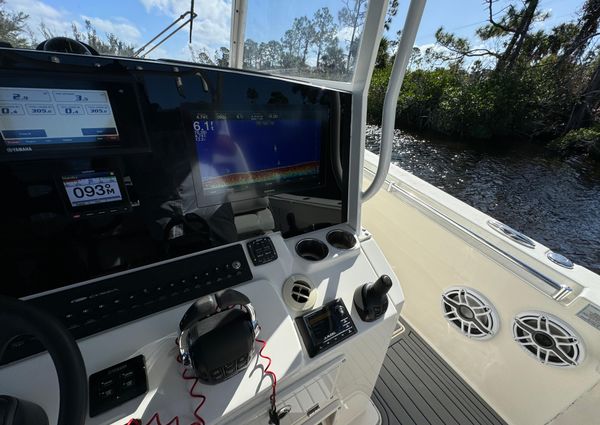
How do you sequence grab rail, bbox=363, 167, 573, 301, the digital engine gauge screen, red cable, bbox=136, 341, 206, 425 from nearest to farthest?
1. red cable, bbox=136, 341, 206, 425
2. the digital engine gauge screen
3. grab rail, bbox=363, 167, 573, 301

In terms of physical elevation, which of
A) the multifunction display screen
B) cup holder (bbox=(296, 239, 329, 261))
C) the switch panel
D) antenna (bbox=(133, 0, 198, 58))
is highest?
antenna (bbox=(133, 0, 198, 58))

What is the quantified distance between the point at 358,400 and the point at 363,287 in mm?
461

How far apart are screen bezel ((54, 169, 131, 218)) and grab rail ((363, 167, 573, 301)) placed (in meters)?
0.87

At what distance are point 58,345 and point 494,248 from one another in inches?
52.4

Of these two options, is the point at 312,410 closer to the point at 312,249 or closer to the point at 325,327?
the point at 325,327

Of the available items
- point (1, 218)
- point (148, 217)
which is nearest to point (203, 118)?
point (148, 217)

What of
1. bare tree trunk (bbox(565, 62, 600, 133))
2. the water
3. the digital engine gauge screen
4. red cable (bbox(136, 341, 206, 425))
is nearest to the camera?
red cable (bbox(136, 341, 206, 425))

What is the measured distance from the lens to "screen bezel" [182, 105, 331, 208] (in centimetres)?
62

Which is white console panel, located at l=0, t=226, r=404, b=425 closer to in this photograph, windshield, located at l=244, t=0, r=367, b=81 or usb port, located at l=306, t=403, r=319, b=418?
usb port, located at l=306, t=403, r=319, b=418

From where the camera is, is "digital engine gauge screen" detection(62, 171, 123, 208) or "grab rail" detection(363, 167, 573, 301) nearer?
"digital engine gauge screen" detection(62, 171, 123, 208)

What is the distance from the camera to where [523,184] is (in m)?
4.50

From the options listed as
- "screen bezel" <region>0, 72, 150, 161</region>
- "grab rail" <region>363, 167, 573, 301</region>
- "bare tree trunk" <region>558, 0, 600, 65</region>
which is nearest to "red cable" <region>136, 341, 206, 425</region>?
"screen bezel" <region>0, 72, 150, 161</region>

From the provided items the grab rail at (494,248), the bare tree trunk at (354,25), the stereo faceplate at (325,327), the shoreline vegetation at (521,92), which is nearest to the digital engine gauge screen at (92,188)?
the stereo faceplate at (325,327)

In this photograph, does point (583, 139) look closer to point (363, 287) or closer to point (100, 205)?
point (363, 287)
